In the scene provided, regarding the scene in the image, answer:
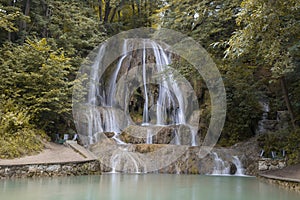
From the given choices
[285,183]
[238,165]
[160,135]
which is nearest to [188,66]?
[160,135]

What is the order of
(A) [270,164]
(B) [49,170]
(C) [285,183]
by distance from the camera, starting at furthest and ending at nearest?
(A) [270,164], (B) [49,170], (C) [285,183]

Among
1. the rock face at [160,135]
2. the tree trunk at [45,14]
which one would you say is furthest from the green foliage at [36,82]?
the tree trunk at [45,14]

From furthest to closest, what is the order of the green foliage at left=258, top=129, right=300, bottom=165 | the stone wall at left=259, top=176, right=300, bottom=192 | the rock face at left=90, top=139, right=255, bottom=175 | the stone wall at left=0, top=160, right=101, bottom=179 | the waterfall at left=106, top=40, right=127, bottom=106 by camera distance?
the waterfall at left=106, top=40, right=127, bottom=106 < the rock face at left=90, top=139, right=255, bottom=175 < the green foliage at left=258, top=129, right=300, bottom=165 < the stone wall at left=0, top=160, right=101, bottom=179 < the stone wall at left=259, top=176, right=300, bottom=192

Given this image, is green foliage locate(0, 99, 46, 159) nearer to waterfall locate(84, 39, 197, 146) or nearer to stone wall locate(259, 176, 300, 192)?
waterfall locate(84, 39, 197, 146)

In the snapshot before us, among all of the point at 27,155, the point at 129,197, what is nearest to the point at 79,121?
the point at 27,155

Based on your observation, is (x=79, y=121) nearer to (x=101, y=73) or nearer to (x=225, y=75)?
(x=101, y=73)

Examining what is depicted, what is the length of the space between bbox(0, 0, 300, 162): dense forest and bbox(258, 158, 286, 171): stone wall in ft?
1.34

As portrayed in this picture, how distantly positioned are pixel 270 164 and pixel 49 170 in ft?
23.6

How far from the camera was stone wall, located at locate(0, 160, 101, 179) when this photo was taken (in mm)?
7949

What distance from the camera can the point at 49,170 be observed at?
28.0ft

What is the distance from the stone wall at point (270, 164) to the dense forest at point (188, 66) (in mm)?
408

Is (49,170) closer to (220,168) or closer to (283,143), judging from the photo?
(220,168)

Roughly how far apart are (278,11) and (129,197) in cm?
489

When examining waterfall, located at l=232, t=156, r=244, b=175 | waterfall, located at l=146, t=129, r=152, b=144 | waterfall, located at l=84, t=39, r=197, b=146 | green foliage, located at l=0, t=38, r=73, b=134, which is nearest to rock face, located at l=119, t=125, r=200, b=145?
waterfall, located at l=146, t=129, r=152, b=144
